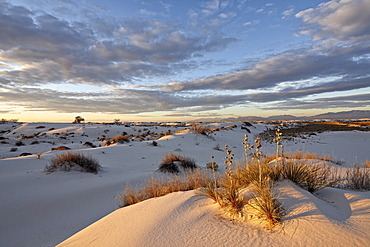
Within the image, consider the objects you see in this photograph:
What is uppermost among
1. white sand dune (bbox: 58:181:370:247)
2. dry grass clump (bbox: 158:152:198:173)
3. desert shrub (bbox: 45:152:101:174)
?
white sand dune (bbox: 58:181:370:247)

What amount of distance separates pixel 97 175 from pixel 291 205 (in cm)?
734

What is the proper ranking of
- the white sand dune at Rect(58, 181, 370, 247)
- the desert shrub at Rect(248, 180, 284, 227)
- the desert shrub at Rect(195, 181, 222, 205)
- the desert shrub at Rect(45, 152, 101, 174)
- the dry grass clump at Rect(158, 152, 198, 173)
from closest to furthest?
the white sand dune at Rect(58, 181, 370, 247), the desert shrub at Rect(248, 180, 284, 227), the desert shrub at Rect(195, 181, 222, 205), the desert shrub at Rect(45, 152, 101, 174), the dry grass clump at Rect(158, 152, 198, 173)

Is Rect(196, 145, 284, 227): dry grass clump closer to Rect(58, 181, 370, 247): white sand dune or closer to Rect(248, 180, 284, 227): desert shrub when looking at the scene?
Rect(248, 180, 284, 227): desert shrub

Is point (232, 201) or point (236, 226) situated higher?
point (232, 201)

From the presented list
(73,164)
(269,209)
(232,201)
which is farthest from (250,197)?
(73,164)

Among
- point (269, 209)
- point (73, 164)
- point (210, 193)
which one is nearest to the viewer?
point (269, 209)

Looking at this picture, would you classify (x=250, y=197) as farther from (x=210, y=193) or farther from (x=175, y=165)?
(x=175, y=165)

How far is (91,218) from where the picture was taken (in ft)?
15.4

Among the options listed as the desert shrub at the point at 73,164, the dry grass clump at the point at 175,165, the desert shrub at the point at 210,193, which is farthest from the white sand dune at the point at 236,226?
the desert shrub at the point at 73,164

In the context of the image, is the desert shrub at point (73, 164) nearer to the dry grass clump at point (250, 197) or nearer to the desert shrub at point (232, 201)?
the dry grass clump at point (250, 197)

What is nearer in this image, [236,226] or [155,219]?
[236,226]

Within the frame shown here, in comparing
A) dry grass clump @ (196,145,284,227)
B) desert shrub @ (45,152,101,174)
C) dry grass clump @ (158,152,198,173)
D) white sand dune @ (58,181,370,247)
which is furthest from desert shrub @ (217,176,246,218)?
desert shrub @ (45,152,101,174)

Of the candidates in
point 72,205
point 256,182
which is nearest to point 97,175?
point 72,205

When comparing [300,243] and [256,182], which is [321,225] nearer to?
[300,243]
